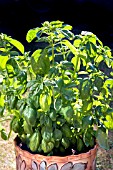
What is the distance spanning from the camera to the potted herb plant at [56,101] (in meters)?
1.21

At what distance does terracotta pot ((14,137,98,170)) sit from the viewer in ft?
4.32

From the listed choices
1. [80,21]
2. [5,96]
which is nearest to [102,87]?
[5,96]

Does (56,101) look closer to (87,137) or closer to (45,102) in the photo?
(45,102)

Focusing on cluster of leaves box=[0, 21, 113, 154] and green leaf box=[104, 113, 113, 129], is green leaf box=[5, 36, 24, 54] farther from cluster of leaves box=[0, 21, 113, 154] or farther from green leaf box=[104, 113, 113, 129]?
green leaf box=[104, 113, 113, 129]

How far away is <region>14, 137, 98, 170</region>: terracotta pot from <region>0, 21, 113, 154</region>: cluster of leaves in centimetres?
3

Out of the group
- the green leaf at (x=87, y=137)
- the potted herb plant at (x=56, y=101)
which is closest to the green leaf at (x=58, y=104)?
the potted herb plant at (x=56, y=101)

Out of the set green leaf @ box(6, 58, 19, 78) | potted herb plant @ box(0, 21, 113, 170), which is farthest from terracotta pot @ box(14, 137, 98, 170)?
green leaf @ box(6, 58, 19, 78)

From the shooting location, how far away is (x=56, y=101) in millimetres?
1224

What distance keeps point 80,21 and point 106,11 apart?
337 mm

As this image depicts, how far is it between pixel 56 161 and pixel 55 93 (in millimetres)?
226

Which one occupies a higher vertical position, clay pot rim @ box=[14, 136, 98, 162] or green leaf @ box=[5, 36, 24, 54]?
green leaf @ box=[5, 36, 24, 54]

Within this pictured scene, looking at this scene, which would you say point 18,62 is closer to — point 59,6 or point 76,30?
point 76,30

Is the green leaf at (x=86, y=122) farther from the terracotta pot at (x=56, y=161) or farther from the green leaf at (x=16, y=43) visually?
the green leaf at (x=16, y=43)

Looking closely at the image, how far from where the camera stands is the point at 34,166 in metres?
1.35
